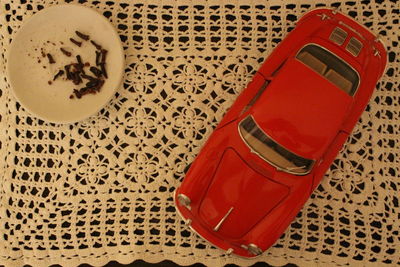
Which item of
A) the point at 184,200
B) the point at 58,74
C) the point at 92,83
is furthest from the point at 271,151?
the point at 58,74

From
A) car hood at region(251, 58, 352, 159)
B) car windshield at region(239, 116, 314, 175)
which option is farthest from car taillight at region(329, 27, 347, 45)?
car windshield at region(239, 116, 314, 175)

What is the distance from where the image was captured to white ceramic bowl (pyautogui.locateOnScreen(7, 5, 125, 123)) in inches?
34.1

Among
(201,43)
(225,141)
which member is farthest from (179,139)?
(201,43)

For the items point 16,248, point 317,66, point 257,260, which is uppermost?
point 317,66

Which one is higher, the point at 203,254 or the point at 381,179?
the point at 381,179

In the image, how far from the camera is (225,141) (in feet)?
2.56

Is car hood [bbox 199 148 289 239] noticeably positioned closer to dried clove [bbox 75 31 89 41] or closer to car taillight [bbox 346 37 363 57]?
car taillight [bbox 346 37 363 57]

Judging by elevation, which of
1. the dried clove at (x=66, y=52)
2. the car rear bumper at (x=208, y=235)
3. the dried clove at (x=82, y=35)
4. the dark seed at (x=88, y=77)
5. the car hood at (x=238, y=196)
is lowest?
the car rear bumper at (x=208, y=235)

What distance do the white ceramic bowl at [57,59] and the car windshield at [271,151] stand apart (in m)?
0.37

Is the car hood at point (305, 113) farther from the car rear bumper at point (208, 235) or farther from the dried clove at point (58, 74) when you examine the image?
the dried clove at point (58, 74)

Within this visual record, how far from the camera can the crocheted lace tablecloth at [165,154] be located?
2.85 feet

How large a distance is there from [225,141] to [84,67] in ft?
1.42

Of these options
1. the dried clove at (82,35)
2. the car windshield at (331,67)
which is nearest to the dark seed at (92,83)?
the dried clove at (82,35)

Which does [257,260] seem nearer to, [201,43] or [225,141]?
[225,141]
